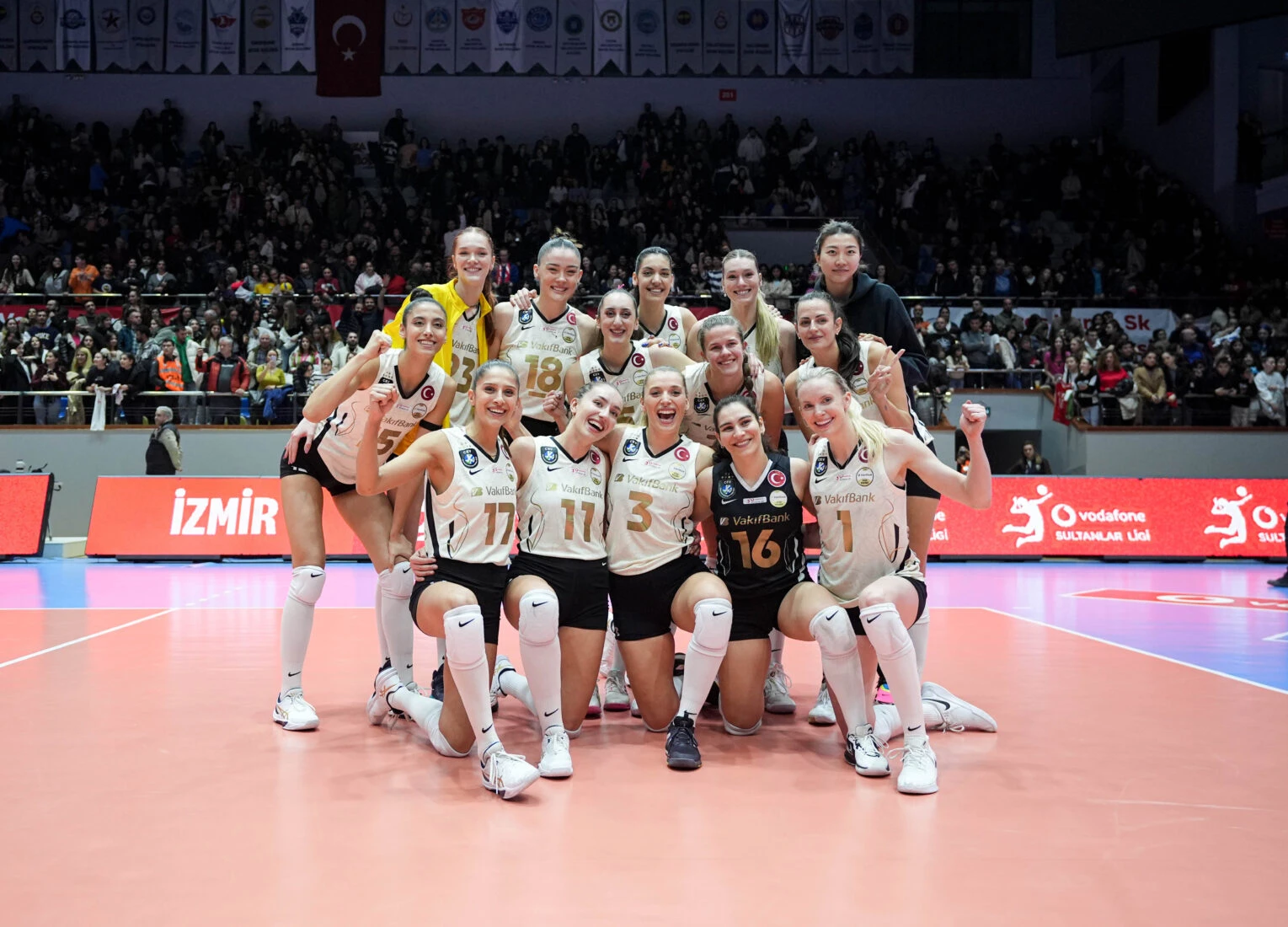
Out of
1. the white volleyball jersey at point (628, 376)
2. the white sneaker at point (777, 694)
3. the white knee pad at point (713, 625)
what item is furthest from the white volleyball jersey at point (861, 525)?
the white volleyball jersey at point (628, 376)

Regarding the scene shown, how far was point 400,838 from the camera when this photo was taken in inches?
143

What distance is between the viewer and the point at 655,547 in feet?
16.7

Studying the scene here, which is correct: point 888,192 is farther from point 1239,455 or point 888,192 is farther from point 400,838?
point 400,838

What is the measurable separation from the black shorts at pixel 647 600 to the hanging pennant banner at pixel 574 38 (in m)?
20.0

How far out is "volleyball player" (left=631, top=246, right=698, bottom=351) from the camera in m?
5.86

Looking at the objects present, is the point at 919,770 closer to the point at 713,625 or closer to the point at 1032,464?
the point at 713,625

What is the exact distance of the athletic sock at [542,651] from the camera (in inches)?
177

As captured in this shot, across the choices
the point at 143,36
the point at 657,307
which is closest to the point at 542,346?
the point at 657,307

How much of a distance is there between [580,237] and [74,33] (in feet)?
38.0

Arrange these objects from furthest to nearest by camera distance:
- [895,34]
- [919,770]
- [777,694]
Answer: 1. [895,34]
2. [777,694]
3. [919,770]

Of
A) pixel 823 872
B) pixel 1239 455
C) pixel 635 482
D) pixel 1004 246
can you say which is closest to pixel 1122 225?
pixel 1004 246

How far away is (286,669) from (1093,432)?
13786 millimetres

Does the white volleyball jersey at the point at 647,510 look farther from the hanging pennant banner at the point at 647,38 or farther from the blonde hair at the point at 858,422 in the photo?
the hanging pennant banner at the point at 647,38

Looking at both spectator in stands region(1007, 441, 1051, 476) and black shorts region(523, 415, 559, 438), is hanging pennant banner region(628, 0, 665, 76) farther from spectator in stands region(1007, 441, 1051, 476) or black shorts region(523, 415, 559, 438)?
black shorts region(523, 415, 559, 438)
